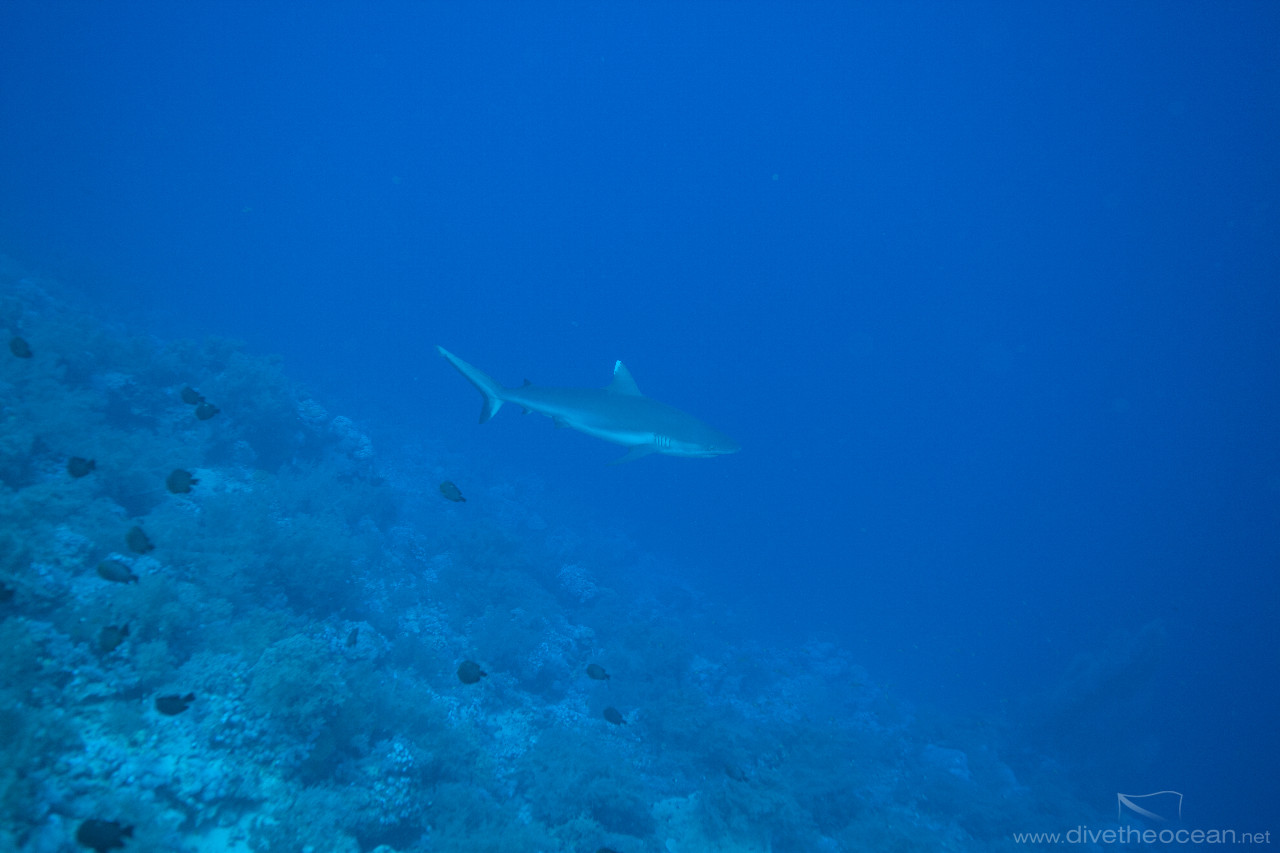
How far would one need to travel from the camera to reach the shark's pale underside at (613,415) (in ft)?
22.3

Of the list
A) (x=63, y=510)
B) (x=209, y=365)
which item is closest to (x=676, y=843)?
(x=63, y=510)

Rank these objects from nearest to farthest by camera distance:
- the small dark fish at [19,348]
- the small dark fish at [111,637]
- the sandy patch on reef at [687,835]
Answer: the small dark fish at [111,637], the small dark fish at [19,348], the sandy patch on reef at [687,835]

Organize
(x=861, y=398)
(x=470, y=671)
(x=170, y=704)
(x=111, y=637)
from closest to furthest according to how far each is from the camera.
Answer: (x=170, y=704)
(x=111, y=637)
(x=470, y=671)
(x=861, y=398)

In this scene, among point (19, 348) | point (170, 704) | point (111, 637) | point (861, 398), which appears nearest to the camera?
point (170, 704)

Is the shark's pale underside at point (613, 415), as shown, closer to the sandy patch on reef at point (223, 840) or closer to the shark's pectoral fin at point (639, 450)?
the shark's pectoral fin at point (639, 450)

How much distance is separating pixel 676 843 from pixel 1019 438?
18293 cm

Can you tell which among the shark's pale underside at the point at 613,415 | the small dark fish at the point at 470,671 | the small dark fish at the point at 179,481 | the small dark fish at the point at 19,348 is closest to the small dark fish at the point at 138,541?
the small dark fish at the point at 179,481

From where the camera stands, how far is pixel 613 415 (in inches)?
267

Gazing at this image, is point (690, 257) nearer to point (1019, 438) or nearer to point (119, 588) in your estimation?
point (1019, 438)

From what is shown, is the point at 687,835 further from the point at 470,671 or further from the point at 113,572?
the point at 113,572

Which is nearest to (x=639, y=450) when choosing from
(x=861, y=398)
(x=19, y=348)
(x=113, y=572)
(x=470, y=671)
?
(x=470, y=671)

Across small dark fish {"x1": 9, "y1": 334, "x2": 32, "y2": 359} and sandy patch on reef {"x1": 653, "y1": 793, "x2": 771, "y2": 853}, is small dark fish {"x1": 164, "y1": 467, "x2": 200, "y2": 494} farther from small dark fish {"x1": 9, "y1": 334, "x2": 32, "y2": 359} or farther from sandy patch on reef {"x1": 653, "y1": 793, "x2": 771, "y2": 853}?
sandy patch on reef {"x1": 653, "y1": 793, "x2": 771, "y2": 853}

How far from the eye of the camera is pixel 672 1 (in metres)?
196

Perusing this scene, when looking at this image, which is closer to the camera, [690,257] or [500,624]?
[500,624]
